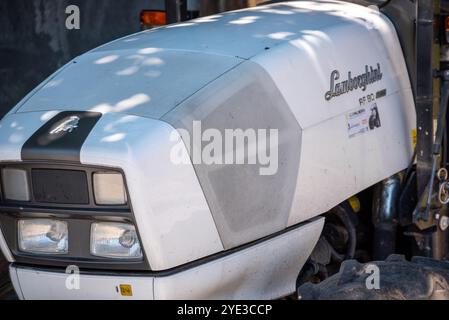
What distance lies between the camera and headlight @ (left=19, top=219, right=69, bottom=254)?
3.55 metres

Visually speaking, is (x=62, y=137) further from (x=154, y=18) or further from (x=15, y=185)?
(x=154, y=18)

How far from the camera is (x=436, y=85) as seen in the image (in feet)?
14.2

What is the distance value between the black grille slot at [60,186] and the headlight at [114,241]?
13cm

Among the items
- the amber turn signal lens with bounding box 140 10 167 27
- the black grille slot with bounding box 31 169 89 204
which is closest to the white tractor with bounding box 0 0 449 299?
the black grille slot with bounding box 31 169 89 204

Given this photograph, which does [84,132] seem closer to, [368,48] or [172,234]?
[172,234]

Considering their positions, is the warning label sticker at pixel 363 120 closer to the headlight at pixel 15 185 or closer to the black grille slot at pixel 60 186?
the black grille slot at pixel 60 186

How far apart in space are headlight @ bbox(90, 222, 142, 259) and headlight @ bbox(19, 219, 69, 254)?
0.45 ft

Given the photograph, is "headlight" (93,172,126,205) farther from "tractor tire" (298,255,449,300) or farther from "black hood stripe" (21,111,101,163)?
"tractor tire" (298,255,449,300)

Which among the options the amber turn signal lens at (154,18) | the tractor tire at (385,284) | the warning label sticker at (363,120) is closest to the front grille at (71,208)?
the tractor tire at (385,284)

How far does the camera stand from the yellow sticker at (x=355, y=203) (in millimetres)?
4336

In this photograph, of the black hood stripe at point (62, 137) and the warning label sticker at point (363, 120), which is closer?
the black hood stripe at point (62, 137)

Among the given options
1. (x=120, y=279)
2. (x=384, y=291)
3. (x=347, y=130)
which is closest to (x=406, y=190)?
(x=347, y=130)
